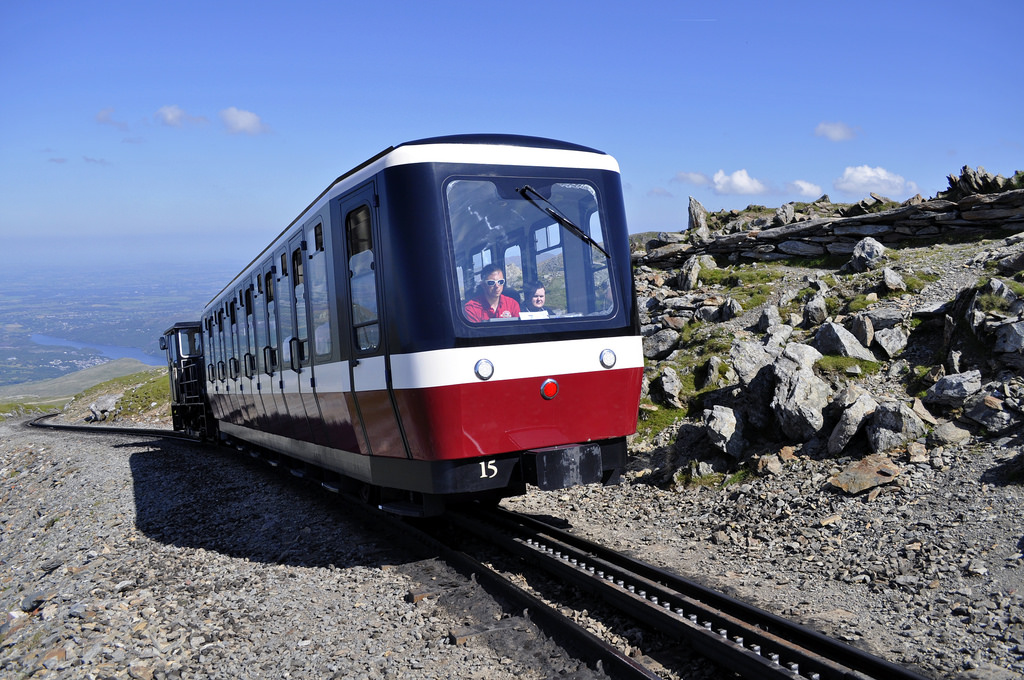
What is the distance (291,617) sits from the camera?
631 cm

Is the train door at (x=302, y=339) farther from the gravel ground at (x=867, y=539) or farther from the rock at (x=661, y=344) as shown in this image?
the rock at (x=661, y=344)

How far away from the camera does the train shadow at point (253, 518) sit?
327 inches

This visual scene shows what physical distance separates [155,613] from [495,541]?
10.2 feet

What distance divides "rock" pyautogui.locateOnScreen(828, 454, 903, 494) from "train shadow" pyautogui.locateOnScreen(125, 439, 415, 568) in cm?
445

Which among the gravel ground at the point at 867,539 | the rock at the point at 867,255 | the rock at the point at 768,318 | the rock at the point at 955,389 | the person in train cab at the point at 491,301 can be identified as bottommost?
the gravel ground at the point at 867,539

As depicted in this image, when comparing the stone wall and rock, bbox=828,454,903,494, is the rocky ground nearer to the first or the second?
rock, bbox=828,454,903,494

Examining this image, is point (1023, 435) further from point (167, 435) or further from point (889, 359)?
point (167, 435)

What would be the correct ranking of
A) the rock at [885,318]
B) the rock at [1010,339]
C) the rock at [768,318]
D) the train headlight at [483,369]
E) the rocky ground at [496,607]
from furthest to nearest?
the rock at [768,318]
the rock at [885,318]
the rock at [1010,339]
the train headlight at [483,369]
the rocky ground at [496,607]

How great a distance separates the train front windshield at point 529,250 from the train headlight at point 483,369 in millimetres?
347

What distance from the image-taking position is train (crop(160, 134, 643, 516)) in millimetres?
6656

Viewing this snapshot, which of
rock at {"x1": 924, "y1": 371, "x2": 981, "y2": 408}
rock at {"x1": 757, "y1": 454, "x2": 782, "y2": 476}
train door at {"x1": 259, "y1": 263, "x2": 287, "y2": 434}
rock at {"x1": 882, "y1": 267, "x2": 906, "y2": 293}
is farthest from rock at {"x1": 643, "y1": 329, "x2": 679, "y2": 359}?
train door at {"x1": 259, "y1": 263, "x2": 287, "y2": 434}

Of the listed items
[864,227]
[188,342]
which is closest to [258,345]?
[188,342]

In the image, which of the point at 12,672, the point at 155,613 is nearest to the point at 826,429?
the point at 155,613

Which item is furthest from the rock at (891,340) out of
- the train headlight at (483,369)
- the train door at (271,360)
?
the train door at (271,360)
